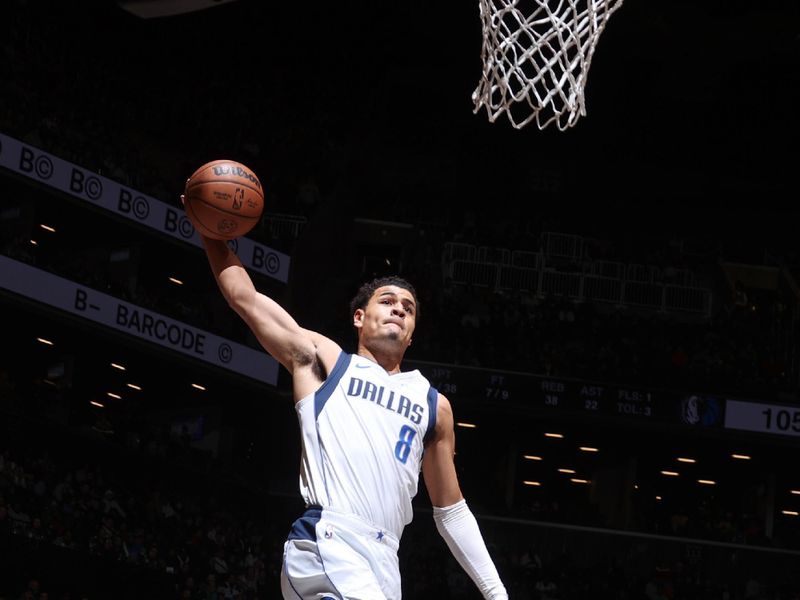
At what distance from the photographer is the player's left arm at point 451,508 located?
4.99 metres

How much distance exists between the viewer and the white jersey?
182 inches

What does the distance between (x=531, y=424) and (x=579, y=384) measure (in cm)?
277

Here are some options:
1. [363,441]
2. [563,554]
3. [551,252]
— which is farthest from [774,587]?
[363,441]

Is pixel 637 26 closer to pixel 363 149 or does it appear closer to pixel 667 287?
pixel 667 287

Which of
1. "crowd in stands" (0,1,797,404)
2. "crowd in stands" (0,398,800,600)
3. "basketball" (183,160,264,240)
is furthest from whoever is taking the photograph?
"crowd in stands" (0,1,797,404)

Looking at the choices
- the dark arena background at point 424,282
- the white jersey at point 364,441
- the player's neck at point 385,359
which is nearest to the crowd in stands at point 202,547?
the dark arena background at point 424,282

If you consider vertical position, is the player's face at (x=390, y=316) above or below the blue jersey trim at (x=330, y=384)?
above

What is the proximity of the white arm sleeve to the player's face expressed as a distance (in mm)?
710

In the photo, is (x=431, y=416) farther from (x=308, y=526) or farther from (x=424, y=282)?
(x=424, y=282)

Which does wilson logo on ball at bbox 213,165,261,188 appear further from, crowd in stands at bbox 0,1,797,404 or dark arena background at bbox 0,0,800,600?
crowd in stands at bbox 0,1,797,404

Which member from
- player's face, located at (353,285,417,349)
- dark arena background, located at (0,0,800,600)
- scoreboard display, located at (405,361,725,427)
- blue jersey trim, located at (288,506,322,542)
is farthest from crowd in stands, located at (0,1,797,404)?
blue jersey trim, located at (288,506,322,542)

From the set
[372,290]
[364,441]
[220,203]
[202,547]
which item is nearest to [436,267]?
[202,547]

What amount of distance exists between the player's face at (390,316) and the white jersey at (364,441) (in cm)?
14

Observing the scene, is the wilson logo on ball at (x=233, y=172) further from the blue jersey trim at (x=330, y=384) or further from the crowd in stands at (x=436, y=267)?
the crowd in stands at (x=436, y=267)
